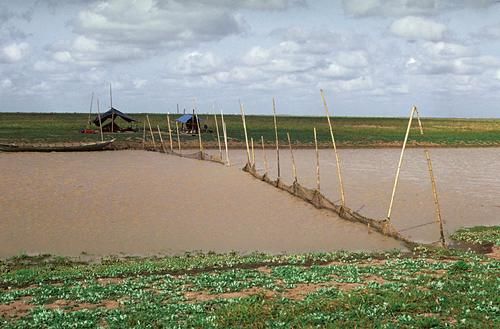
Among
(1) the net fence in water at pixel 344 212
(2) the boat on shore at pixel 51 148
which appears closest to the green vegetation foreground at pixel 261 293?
(1) the net fence in water at pixel 344 212

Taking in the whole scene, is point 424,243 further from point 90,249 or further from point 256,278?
point 90,249

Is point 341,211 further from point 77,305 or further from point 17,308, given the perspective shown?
point 17,308

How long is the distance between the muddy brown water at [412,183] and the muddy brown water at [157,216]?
14.2 ft

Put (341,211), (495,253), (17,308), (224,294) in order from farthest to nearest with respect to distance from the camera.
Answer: (341,211)
(495,253)
(224,294)
(17,308)

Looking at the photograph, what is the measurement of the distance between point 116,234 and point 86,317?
15218 mm

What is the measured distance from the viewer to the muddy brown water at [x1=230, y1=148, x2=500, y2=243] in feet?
106

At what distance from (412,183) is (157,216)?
72.1ft

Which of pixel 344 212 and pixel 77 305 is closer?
pixel 77 305

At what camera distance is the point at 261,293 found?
46.6 ft

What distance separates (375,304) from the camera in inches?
499

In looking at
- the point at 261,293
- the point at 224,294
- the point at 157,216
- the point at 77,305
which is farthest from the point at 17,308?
the point at 157,216

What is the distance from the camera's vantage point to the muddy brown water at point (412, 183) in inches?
1267

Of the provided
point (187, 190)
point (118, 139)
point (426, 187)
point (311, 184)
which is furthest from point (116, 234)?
point (118, 139)

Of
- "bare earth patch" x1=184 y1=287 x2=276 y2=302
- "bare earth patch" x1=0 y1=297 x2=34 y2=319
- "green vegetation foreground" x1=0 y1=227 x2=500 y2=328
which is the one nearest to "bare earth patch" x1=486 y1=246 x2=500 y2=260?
"green vegetation foreground" x1=0 y1=227 x2=500 y2=328
